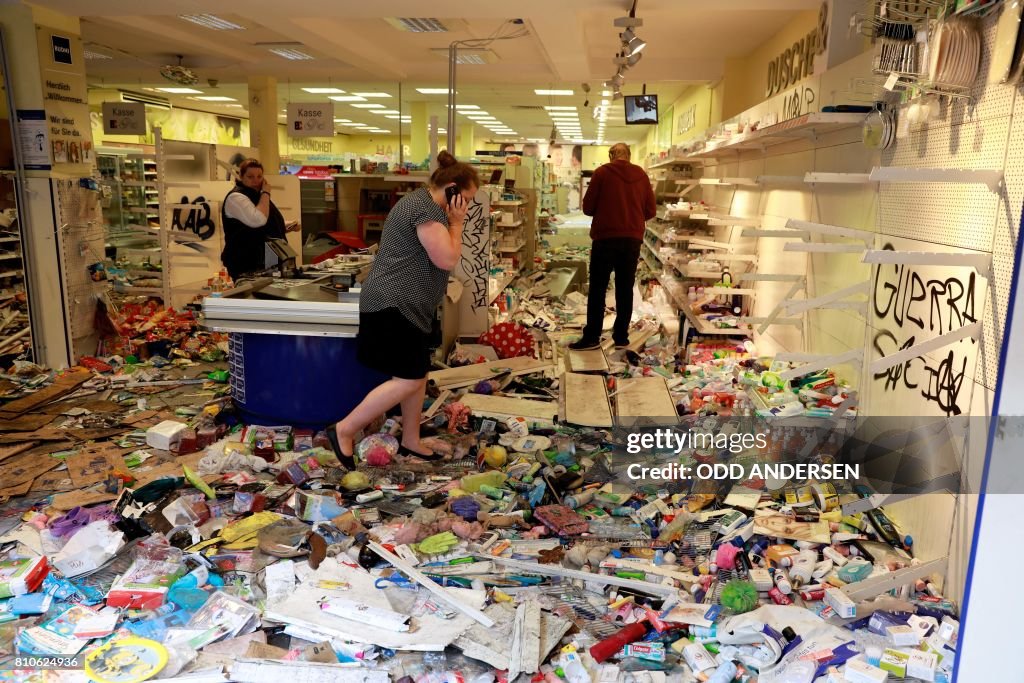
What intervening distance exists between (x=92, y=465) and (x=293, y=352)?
1308mm

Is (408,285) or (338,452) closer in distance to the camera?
(408,285)

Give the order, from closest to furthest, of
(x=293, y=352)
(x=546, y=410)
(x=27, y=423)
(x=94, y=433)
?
(x=293, y=352)
(x=94, y=433)
(x=27, y=423)
(x=546, y=410)

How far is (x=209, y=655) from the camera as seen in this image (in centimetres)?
274

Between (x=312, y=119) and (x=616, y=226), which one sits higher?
(x=312, y=119)

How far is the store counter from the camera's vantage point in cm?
476

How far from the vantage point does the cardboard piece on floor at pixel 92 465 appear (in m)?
4.26

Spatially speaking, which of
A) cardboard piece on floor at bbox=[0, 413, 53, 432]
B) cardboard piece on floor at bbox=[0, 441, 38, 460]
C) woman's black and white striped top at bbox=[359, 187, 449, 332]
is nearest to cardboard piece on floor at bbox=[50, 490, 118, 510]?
cardboard piece on floor at bbox=[0, 441, 38, 460]

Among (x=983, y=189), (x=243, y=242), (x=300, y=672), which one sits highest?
(x=983, y=189)

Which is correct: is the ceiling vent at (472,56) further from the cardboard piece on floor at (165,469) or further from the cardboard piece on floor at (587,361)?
the cardboard piece on floor at (165,469)

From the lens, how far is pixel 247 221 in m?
6.44

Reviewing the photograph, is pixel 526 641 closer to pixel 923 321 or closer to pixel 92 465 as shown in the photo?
pixel 923 321

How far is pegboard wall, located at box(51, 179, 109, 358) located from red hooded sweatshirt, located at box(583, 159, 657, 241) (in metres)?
4.66

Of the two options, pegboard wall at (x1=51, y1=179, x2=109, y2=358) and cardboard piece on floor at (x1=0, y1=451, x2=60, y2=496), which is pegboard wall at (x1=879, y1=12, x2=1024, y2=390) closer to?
cardboard piece on floor at (x1=0, y1=451, x2=60, y2=496)

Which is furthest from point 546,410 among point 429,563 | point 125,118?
point 125,118
